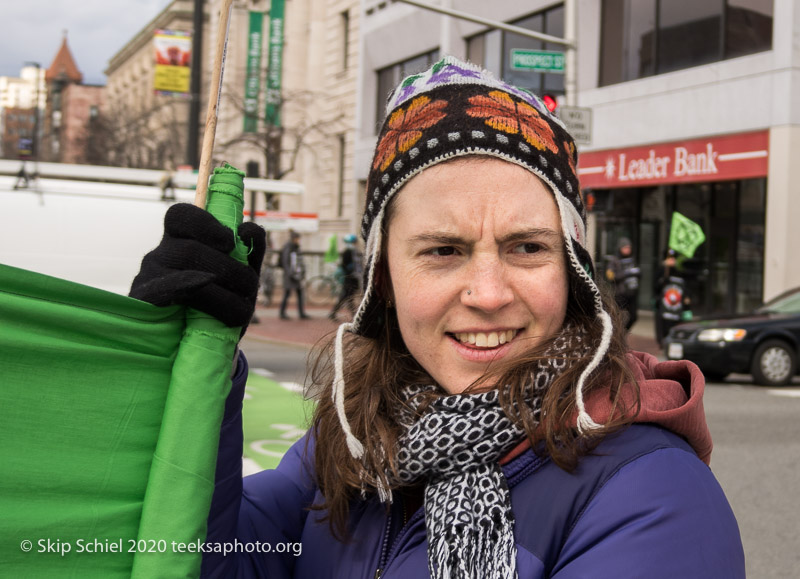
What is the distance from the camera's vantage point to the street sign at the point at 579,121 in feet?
44.7

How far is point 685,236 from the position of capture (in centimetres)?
1495

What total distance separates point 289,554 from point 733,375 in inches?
486

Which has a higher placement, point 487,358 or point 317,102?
point 317,102

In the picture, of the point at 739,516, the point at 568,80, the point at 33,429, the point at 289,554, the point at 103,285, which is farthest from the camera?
the point at 568,80

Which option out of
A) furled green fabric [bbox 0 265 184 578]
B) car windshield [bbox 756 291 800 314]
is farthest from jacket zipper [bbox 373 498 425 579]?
car windshield [bbox 756 291 800 314]

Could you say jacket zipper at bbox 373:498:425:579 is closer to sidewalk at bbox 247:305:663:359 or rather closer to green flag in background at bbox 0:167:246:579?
green flag in background at bbox 0:167:246:579

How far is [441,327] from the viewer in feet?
5.65

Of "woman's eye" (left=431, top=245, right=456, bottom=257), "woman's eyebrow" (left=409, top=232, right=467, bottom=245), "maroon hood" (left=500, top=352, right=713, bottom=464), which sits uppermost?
"woman's eyebrow" (left=409, top=232, right=467, bottom=245)

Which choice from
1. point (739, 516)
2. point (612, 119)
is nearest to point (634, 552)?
point (739, 516)

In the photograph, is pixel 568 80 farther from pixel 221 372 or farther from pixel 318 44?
pixel 318 44

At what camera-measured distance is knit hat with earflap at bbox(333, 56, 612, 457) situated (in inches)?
65.1

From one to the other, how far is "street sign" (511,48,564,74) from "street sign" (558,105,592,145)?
2.15 ft

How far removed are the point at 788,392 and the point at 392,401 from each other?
410 inches

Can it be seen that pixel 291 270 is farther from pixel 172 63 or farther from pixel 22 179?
pixel 22 179
